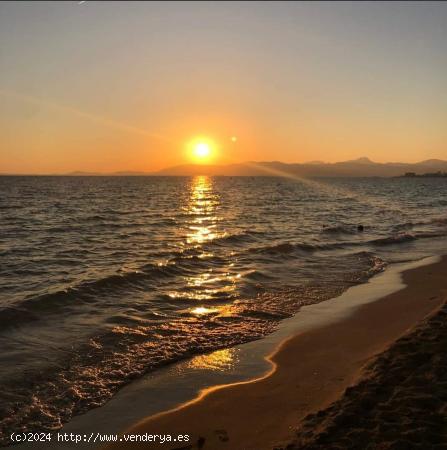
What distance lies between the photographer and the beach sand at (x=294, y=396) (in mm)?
5633

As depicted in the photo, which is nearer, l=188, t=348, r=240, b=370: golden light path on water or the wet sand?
the wet sand

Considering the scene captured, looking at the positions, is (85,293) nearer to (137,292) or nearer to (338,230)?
(137,292)

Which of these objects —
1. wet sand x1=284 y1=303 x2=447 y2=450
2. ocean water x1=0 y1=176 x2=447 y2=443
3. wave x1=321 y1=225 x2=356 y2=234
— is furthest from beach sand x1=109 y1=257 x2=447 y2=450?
wave x1=321 y1=225 x2=356 y2=234

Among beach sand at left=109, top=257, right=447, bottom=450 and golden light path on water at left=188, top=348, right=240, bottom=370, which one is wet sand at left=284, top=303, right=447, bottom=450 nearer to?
beach sand at left=109, top=257, right=447, bottom=450

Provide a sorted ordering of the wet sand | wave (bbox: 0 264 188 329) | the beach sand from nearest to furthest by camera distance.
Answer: the wet sand < the beach sand < wave (bbox: 0 264 188 329)

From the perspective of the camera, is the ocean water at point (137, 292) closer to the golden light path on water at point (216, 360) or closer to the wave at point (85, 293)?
the wave at point (85, 293)

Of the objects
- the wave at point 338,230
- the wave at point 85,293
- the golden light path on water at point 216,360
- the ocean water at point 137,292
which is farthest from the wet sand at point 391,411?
the wave at point 338,230

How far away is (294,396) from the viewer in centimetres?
679

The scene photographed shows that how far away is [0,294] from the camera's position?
1284 centimetres

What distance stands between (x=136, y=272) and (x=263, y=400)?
9.81 m

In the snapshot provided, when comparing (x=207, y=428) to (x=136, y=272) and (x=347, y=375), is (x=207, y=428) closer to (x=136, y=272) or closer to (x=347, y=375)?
(x=347, y=375)

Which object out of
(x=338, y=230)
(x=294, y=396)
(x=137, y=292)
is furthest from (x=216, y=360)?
(x=338, y=230)

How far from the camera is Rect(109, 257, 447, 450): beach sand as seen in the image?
5.63 m

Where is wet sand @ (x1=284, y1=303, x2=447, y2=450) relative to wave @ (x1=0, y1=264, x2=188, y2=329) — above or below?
above
